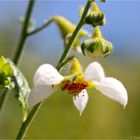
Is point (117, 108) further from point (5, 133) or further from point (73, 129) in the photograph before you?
point (5, 133)

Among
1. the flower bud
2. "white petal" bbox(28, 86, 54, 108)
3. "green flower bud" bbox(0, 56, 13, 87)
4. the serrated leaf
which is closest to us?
"white petal" bbox(28, 86, 54, 108)

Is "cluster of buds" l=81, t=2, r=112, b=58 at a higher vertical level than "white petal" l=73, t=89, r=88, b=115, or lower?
higher

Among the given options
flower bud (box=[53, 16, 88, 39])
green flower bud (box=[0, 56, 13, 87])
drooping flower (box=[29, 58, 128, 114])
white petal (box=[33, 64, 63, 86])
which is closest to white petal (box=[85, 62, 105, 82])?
drooping flower (box=[29, 58, 128, 114])

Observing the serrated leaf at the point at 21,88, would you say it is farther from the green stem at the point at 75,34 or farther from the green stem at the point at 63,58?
the green stem at the point at 75,34

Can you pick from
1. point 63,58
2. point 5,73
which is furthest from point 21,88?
point 63,58

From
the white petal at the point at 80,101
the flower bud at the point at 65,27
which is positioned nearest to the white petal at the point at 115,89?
the white petal at the point at 80,101

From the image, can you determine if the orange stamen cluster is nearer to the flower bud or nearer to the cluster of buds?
the cluster of buds

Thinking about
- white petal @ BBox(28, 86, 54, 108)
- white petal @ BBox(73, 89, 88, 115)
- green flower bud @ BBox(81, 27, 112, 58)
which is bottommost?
white petal @ BBox(73, 89, 88, 115)

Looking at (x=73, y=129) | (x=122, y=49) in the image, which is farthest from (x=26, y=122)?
(x=122, y=49)

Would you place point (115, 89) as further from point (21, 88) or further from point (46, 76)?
point (21, 88)
